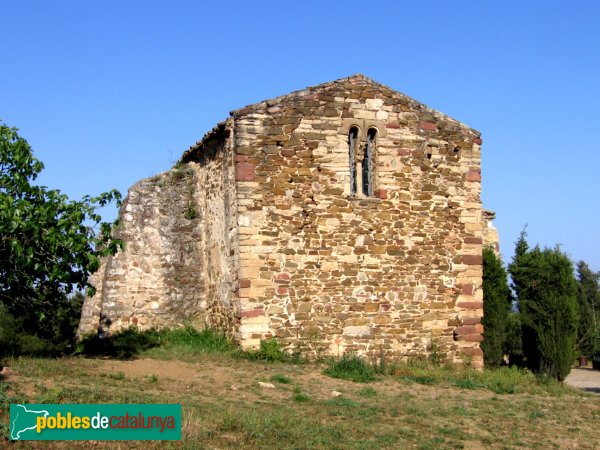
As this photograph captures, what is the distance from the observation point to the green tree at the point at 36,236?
11023 mm

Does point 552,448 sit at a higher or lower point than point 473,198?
lower

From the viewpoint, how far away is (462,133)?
51.8 ft

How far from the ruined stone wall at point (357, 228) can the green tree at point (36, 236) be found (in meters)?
3.24

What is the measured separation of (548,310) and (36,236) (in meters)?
10.6

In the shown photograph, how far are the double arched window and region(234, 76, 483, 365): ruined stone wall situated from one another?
0.50ft

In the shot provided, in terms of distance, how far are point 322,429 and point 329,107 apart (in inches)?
301

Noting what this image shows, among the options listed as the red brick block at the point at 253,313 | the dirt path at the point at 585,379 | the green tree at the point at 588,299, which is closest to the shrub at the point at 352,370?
Answer: the red brick block at the point at 253,313

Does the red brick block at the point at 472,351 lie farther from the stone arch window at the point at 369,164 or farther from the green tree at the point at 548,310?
the stone arch window at the point at 369,164

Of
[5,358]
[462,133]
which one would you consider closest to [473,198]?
[462,133]

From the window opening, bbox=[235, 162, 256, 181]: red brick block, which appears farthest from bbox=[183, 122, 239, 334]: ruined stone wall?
the window opening

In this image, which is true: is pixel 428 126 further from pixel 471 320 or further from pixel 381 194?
pixel 471 320

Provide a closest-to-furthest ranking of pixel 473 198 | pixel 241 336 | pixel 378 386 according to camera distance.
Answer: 1. pixel 378 386
2. pixel 241 336
3. pixel 473 198

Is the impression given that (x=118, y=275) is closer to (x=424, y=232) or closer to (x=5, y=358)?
(x=5, y=358)

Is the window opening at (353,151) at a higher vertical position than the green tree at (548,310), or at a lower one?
higher
